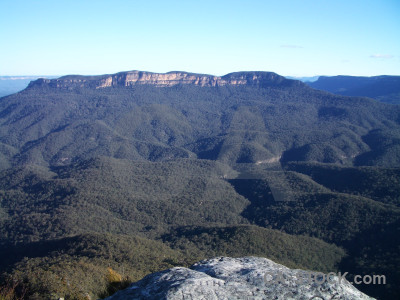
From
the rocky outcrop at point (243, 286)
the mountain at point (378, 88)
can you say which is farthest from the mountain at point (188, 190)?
the mountain at point (378, 88)

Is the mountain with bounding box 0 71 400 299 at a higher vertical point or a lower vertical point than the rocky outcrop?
lower

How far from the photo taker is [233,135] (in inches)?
3433

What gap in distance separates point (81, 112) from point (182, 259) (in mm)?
108985

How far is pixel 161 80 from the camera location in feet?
490

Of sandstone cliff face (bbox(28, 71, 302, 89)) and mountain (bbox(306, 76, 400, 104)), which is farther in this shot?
mountain (bbox(306, 76, 400, 104))

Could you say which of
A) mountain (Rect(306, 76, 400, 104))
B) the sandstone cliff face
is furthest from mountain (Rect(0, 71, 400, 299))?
mountain (Rect(306, 76, 400, 104))

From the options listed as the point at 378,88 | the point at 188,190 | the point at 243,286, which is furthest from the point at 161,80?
the point at 243,286

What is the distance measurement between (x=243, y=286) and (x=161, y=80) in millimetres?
147597

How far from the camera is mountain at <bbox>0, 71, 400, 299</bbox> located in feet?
85.5

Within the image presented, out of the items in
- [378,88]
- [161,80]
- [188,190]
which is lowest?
[188,190]

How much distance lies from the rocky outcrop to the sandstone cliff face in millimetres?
142170

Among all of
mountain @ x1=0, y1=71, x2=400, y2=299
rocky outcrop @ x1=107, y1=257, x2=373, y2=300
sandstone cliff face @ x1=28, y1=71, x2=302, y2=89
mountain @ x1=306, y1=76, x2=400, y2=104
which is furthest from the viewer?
mountain @ x1=306, y1=76, x2=400, y2=104

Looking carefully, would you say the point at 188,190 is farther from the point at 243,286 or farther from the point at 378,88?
the point at 378,88

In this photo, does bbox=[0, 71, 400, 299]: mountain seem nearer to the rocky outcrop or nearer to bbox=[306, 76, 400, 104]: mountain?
the rocky outcrop
